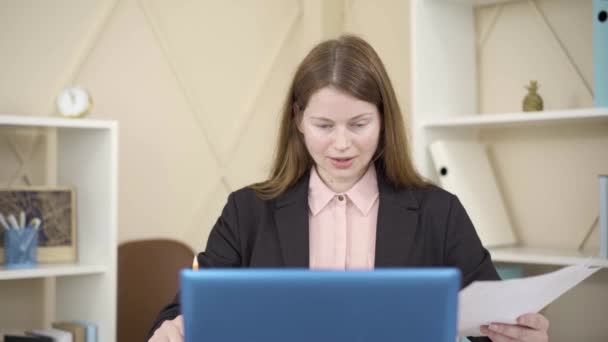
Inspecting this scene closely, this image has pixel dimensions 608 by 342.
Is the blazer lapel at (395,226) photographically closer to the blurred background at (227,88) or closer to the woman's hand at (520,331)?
the woman's hand at (520,331)

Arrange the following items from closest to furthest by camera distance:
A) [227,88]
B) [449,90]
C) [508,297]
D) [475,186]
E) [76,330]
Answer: [508,297]
[76,330]
[475,186]
[449,90]
[227,88]

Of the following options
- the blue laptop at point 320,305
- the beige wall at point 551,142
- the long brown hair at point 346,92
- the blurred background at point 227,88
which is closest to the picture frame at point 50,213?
the blurred background at point 227,88

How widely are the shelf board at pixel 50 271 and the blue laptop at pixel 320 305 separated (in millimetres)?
1643

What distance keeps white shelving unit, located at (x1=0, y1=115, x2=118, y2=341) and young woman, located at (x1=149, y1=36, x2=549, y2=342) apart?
3.17ft

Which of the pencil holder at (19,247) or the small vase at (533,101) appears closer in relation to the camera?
the pencil holder at (19,247)

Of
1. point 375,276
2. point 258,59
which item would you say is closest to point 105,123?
point 258,59

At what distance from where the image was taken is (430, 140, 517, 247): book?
106 inches

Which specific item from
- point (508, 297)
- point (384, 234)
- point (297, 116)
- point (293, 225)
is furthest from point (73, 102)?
point (508, 297)

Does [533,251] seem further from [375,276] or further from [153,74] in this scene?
[375,276]

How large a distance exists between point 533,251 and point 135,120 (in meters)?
1.51

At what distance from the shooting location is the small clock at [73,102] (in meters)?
2.50

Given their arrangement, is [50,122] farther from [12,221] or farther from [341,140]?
[341,140]

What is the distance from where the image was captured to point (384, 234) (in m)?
1.55

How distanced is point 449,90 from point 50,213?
1.45 meters
